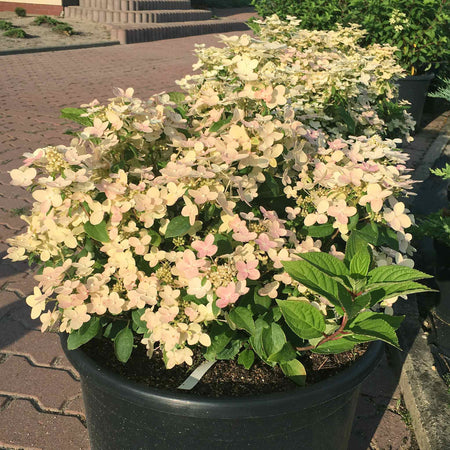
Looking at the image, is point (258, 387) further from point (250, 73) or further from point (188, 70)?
point (188, 70)

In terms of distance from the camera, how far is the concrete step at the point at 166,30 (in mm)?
14156

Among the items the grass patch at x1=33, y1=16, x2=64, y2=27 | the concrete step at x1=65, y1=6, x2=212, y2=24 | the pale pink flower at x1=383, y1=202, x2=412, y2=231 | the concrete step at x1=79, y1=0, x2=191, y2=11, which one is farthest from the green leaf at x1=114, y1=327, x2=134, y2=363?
the concrete step at x1=79, y1=0, x2=191, y2=11

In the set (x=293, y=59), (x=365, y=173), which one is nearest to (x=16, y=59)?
(x=293, y=59)

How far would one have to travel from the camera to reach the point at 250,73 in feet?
5.82

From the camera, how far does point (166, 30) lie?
1544 cm

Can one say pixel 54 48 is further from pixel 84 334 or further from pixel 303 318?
pixel 303 318

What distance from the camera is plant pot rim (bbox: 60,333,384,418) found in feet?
4.74

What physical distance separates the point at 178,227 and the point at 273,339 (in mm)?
419

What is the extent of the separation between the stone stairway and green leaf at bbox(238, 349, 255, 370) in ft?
44.8

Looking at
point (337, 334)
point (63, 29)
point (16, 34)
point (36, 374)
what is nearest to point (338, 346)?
point (337, 334)

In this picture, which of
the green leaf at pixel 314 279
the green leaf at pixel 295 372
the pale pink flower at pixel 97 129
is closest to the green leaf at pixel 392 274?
the green leaf at pixel 314 279

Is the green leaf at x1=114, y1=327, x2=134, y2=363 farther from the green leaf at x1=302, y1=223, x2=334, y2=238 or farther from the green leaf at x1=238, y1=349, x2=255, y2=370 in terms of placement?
the green leaf at x1=302, y1=223, x2=334, y2=238

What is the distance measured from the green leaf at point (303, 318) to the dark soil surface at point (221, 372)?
0.32 metres

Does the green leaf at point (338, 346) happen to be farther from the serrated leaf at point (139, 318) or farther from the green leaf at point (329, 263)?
the serrated leaf at point (139, 318)
